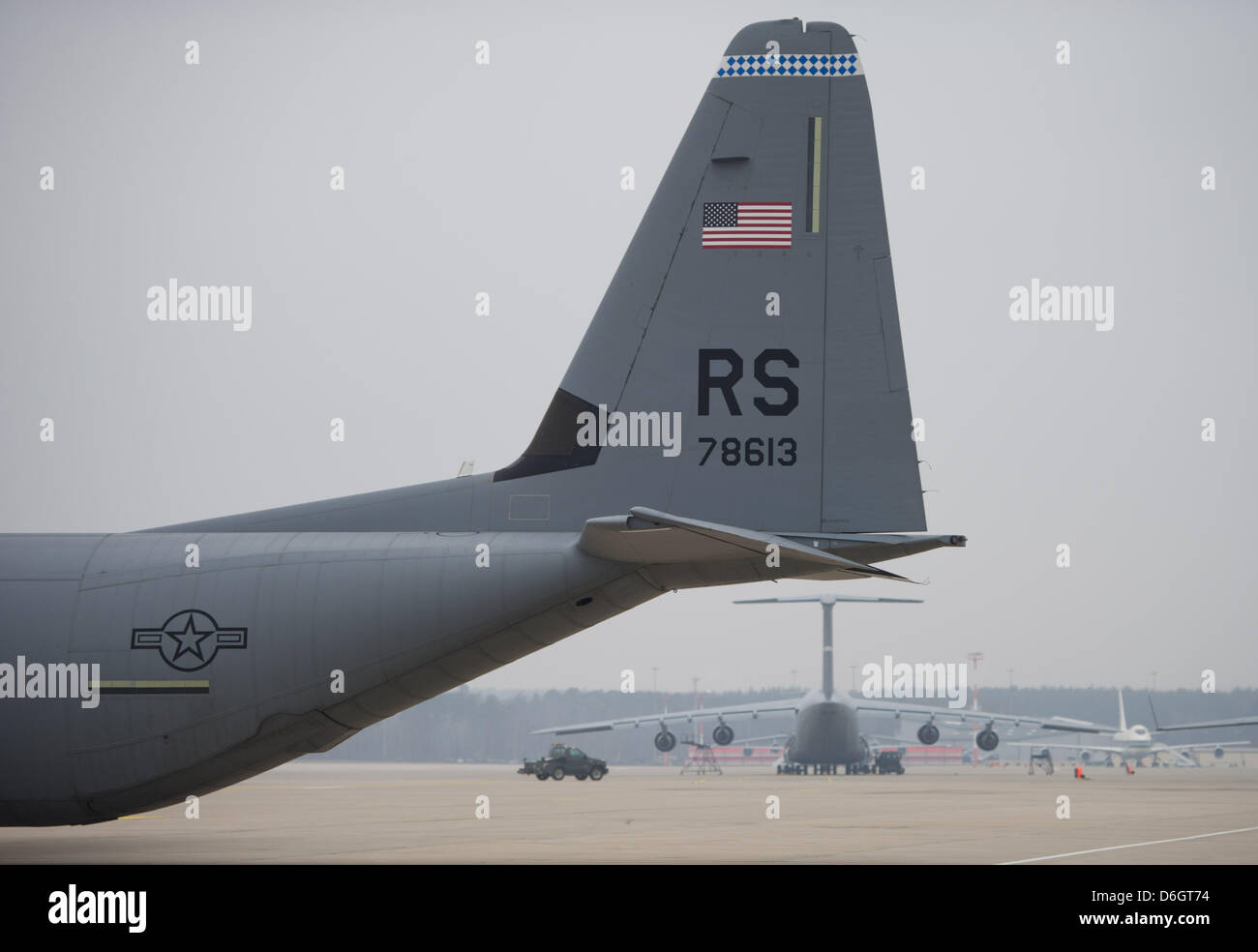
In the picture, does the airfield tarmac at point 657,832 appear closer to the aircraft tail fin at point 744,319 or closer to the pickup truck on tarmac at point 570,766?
the aircraft tail fin at point 744,319

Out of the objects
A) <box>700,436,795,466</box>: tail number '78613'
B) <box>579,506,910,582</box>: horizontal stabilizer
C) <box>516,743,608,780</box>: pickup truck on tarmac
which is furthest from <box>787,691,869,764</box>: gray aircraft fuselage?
<box>579,506,910,582</box>: horizontal stabilizer

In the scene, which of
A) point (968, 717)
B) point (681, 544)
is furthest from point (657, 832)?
point (968, 717)

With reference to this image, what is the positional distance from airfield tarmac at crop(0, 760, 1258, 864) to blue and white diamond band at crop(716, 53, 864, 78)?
29.7 feet

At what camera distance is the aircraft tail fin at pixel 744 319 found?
14656 mm

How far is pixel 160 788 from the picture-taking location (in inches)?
562

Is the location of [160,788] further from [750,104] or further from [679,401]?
[750,104]

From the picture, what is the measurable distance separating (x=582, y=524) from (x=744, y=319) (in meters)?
2.90

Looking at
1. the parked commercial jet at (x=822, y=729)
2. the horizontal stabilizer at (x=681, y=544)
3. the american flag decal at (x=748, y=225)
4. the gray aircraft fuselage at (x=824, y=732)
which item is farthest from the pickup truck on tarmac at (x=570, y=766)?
the horizontal stabilizer at (x=681, y=544)

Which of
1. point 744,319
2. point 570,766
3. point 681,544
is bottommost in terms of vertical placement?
point 570,766

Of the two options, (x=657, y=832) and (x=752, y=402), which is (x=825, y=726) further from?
(x=752, y=402)

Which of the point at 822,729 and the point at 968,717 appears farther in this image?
the point at 968,717

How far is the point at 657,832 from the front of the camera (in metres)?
21.4

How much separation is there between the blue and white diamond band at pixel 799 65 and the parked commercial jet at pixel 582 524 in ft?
0.08
